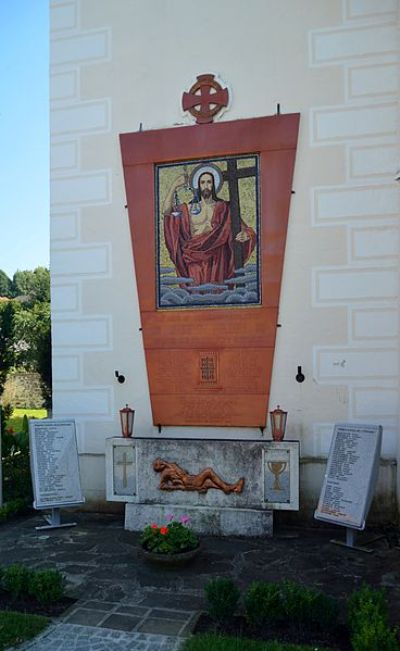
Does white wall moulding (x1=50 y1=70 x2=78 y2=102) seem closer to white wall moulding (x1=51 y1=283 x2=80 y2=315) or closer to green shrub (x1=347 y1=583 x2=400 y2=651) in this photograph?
white wall moulding (x1=51 y1=283 x2=80 y2=315)

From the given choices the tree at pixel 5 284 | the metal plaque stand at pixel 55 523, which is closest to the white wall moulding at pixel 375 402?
the metal plaque stand at pixel 55 523

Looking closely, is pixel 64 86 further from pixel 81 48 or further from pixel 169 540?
pixel 169 540

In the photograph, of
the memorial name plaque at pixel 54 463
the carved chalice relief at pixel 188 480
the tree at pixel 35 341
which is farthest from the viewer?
the tree at pixel 35 341

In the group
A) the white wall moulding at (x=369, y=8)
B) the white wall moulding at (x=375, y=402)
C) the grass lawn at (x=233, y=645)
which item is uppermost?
the white wall moulding at (x=369, y=8)

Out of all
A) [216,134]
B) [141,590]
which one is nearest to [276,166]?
[216,134]

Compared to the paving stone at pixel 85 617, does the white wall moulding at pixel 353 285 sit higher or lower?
higher

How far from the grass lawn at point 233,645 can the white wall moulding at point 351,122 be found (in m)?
6.05

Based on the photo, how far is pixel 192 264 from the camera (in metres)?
8.38

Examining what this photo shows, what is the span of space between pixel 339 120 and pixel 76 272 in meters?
4.27

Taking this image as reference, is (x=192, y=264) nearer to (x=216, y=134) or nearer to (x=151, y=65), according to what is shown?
(x=216, y=134)

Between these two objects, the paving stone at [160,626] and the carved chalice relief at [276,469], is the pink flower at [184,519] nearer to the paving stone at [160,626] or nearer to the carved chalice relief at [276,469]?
the carved chalice relief at [276,469]

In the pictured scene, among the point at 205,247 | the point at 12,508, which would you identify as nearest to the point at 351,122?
the point at 205,247

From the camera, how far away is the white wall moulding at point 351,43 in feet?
25.7

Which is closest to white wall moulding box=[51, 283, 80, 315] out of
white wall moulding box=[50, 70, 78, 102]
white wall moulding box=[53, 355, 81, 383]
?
white wall moulding box=[53, 355, 81, 383]
